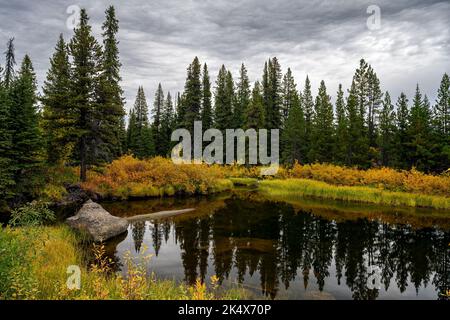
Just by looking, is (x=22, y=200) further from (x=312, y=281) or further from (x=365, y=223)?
(x=365, y=223)

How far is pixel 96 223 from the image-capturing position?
14594 mm

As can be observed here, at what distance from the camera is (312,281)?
34.7ft

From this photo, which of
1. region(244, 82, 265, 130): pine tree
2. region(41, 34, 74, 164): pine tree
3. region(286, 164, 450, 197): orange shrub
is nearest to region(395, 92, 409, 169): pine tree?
region(286, 164, 450, 197): orange shrub

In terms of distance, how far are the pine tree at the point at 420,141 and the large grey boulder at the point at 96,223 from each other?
32.5 metres

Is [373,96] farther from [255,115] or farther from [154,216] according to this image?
[154,216]

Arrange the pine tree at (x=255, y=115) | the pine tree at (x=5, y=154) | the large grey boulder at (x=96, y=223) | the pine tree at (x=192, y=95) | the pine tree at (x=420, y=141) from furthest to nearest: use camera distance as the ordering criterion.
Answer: the pine tree at (x=192, y=95) → the pine tree at (x=255, y=115) → the pine tree at (x=420, y=141) → the pine tree at (x=5, y=154) → the large grey boulder at (x=96, y=223)

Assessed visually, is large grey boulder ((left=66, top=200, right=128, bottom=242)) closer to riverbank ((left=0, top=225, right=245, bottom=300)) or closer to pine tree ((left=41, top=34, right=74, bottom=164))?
riverbank ((left=0, top=225, right=245, bottom=300))

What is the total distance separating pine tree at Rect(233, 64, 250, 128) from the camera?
56.1m

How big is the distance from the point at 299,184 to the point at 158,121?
3924 cm

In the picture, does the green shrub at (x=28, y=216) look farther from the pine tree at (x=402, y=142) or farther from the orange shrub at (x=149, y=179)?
the pine tree at (x=402, y=142)

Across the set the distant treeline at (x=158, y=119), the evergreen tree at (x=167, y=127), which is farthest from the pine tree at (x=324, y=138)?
the evergreen tree at (x=167, y=127)

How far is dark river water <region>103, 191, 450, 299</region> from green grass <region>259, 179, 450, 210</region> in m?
2.67

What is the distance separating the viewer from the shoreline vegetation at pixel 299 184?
2550 cm

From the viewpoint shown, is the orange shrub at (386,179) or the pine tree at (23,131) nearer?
the pine tree at (23,131)
